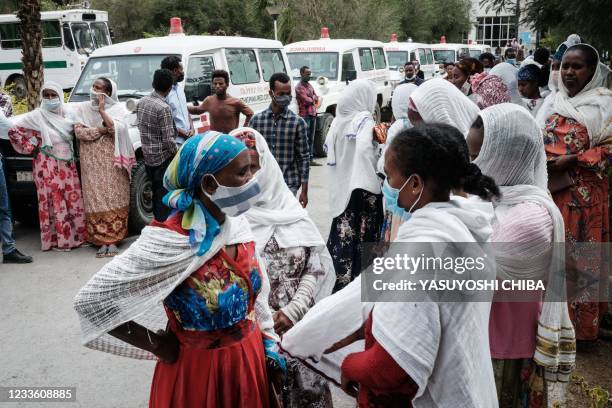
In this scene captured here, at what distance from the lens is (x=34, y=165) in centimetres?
650

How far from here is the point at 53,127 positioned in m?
6.38

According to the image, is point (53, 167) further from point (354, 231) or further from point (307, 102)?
point (307, 102)

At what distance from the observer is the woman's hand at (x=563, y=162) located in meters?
3.86

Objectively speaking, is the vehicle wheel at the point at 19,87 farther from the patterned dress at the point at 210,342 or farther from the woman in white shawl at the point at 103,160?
the patterned dress at the point at 210,342

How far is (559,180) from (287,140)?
2.74m

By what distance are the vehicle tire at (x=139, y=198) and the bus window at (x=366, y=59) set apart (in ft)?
28.6

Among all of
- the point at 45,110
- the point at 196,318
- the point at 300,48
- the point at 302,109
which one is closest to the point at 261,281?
the point at 196,318

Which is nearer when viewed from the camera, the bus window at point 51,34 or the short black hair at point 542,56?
the short black hair at point 542,56

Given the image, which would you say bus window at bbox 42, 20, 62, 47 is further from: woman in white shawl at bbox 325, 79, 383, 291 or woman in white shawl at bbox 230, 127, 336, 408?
woman in white shawl at bbox 230, 127, 336, 408

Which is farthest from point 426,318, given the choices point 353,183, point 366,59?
point 366,59

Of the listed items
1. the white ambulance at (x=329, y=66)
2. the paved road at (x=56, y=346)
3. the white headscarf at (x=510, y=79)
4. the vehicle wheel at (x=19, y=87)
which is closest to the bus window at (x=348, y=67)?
the white ambulance at (x=329, y=66)

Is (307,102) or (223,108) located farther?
(307,102)

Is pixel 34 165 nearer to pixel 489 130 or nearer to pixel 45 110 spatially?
pixel 45 110

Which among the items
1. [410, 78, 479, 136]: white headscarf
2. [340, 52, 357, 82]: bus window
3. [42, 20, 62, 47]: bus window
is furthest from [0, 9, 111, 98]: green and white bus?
[410, 78, 479, 136]: white headscarf
